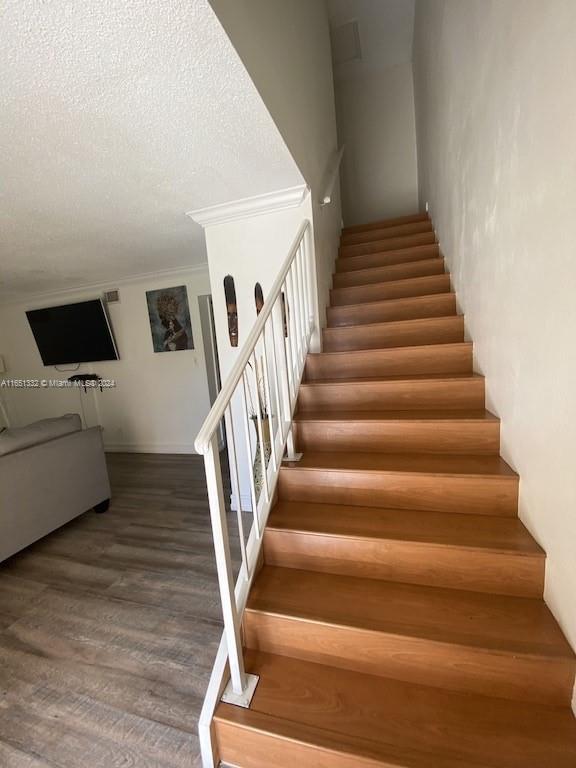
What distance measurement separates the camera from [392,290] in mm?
2752

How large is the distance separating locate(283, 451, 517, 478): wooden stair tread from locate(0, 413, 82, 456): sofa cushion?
202 cm

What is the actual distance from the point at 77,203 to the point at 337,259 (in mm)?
2268

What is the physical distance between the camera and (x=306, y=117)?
7.17 feet

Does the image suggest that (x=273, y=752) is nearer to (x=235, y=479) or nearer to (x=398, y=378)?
(x=235, y=479)

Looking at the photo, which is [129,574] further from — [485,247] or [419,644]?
[485,247]

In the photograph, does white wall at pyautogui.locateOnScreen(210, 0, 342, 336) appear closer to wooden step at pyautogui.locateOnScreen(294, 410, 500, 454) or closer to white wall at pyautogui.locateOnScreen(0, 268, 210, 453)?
wooden step at pyautogui.locateOnScreen(294, 410, 500, 454)

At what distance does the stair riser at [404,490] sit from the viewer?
4.70 ft

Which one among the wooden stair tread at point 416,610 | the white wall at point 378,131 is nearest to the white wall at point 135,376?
the white wall at point 378,131

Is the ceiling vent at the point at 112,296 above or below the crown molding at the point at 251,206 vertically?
below

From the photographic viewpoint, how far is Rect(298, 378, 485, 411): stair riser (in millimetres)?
1885

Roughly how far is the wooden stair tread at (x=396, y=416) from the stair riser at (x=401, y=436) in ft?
0.09

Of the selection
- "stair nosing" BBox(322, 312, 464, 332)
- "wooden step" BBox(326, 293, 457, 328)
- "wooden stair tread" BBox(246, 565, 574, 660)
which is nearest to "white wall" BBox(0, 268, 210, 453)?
"wooden step" BBox(326, 293, 457, 328)

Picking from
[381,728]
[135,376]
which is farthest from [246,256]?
[135,376]

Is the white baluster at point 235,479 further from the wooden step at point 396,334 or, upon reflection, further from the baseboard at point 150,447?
the baseboard at point 150,447
